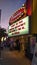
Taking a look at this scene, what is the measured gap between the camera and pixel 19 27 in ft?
6.47

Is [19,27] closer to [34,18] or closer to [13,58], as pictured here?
[34,18]

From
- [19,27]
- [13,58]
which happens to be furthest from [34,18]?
[13,58]

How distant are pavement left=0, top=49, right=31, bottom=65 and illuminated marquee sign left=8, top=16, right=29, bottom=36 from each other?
27 cm

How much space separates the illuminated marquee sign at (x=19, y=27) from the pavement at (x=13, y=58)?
0.88 feet

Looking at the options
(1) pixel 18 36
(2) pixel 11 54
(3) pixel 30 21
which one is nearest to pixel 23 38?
(1) pixel 18 36

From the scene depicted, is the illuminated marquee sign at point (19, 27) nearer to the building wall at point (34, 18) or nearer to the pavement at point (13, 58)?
the building wall at point (34, 18)

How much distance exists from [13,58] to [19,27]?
1.60 feet

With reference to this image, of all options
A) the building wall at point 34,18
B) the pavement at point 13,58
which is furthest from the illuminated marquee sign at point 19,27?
the pavement at point 13,58

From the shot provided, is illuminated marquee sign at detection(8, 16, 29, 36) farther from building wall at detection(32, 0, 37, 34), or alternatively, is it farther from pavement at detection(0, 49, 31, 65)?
pavement at detection(0, 49, 31, 65)

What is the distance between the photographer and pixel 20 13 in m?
1.90

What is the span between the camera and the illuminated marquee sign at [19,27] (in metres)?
1.94

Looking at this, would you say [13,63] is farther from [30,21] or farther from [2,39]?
[30,21]

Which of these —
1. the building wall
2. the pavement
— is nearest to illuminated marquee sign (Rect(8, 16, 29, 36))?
the building wall

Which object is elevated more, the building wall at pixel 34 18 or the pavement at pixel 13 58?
the building wall at pixel 34 18
